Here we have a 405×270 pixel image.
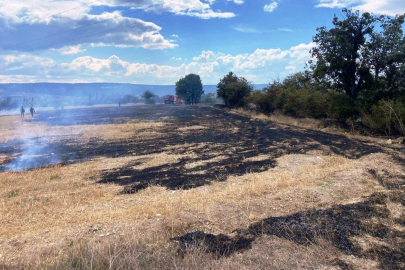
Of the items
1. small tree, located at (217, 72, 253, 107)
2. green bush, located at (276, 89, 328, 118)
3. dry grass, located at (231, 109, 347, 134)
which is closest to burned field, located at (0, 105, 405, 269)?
dry grass, located at (231, 109, 347, 134)

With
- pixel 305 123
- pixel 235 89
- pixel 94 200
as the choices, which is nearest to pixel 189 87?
pixel 235 89

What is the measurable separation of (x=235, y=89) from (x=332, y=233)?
1608 inches

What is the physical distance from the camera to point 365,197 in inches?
247

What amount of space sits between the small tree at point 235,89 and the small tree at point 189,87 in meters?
37.8

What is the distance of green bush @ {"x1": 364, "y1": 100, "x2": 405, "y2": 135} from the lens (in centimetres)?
1473

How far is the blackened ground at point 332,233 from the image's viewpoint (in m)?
4.12

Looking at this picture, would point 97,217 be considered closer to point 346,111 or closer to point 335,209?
point 335,209

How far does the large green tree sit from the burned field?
6.55 meters

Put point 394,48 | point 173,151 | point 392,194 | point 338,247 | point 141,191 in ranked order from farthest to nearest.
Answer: point 394,48
point 173,151
point 141,191
point 392,194
point 338,247

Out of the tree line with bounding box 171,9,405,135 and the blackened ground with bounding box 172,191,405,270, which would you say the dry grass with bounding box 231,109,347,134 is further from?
the blackened ground with bounding box 172,191,405,270

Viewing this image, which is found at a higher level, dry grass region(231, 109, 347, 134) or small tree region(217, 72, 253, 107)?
small tree region(217, 72, 253, 107)

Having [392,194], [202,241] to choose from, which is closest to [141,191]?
[202,241]

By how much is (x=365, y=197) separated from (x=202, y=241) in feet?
13.4

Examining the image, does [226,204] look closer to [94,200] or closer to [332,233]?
[332,233]
